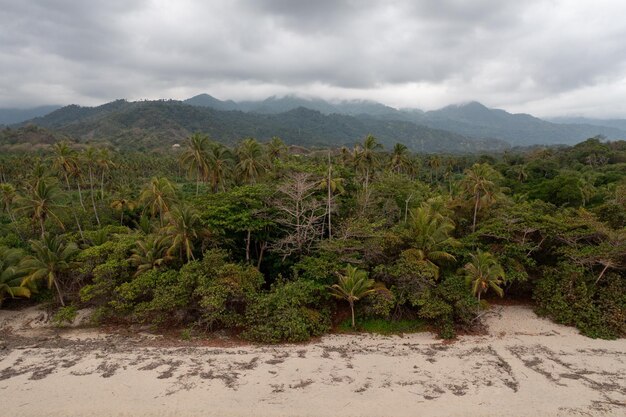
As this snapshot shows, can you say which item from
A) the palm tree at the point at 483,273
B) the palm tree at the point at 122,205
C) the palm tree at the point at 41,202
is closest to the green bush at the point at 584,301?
the palm tree at the point at 483,273

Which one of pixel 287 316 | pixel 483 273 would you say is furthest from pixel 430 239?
pixel 287 316

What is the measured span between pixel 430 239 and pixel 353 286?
6513mm

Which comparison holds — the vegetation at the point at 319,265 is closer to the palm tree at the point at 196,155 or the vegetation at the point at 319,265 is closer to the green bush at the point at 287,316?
the green bush at the point at 287,316

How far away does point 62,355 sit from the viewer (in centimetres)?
1877

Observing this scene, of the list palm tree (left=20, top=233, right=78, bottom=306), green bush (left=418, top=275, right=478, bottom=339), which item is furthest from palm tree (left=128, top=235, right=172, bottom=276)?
green bush (left=418, top=275, right=478, bottom=339)

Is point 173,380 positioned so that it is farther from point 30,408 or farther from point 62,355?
point 62,355

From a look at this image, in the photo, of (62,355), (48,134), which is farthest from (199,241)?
(48,134)

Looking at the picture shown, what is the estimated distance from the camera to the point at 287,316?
66.1 feet

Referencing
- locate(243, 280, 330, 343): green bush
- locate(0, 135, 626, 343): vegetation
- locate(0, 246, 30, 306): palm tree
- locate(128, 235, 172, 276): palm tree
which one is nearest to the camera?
locate(243, 280, 330, 343): green bush

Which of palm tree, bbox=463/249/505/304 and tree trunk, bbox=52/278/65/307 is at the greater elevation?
palm tree, bbox=463/249/505/304

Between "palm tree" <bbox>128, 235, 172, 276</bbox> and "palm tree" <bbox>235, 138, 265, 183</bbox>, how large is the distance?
12403 millimetres

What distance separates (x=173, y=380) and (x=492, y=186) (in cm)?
→ 2720

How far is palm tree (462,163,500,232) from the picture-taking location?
1169 inches

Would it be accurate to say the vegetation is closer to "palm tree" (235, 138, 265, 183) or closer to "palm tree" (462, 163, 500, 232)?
"palm tree" (462, 163, 500, 232)
